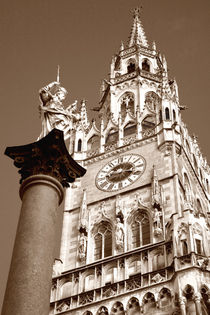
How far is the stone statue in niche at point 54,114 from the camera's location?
16375mm

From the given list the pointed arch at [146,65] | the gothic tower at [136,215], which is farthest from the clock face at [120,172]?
the pointed arch at [146,65]

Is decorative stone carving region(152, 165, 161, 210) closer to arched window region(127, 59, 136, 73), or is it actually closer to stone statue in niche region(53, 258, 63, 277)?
stone statue in niche region(53, 258, 63, 277)

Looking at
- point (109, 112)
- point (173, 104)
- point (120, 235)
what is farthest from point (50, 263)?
point (109, 112)

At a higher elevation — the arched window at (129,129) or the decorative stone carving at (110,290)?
the arched window at (129,129)

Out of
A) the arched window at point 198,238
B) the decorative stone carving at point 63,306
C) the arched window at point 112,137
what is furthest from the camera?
the arched window at point 112,137

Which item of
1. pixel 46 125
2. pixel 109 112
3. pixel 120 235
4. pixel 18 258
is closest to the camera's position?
pixel 18 258

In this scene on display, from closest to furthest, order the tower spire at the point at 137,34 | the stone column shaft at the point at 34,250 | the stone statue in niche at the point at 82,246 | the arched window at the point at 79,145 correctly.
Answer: the stone column shaft at the point at 34,250 → the stone statue in niche at the point at 82,246 → the arched window at the point at 79,145 → the tower spire at the point at 137,34

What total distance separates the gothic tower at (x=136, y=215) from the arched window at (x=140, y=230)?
2.2 inches

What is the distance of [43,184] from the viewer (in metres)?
14.6

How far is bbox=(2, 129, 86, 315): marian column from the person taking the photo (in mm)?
12469

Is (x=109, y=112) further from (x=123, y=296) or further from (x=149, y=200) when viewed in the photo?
(x=123, y=296)

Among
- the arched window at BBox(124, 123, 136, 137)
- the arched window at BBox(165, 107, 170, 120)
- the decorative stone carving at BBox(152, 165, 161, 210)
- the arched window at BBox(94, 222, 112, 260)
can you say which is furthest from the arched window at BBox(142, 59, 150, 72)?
the arched window at BBox(94, 222, 112, 260)

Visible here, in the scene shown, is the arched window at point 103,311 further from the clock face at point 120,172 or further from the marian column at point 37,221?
the marian column at point 37,221

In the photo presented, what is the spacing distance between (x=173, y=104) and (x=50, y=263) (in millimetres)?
28727
